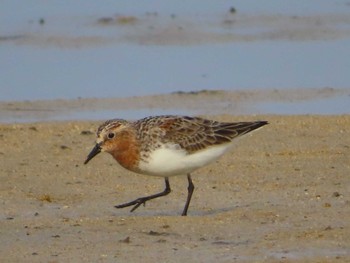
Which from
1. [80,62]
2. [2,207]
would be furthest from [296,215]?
[80,62]

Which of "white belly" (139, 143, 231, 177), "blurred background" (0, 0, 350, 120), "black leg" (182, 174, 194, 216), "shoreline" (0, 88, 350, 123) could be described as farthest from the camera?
"blurred background" (0, 0, 350, 120)

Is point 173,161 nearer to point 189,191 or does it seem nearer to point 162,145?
point 162,145

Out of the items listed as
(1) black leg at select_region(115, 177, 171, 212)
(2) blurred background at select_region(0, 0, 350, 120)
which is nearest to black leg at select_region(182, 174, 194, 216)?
(1) black leg at select_region(115, 177, 171, 212)

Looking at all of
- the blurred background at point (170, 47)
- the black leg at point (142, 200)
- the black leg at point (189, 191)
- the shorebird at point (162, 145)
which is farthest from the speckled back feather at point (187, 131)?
the blurred background at point (170, 47)

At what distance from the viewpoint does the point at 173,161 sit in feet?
37.4

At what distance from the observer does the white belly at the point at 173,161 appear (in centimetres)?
1133

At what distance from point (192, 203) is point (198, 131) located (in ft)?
2.23

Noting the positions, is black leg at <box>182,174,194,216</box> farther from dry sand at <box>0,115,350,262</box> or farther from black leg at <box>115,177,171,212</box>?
black leg at <box>115,177,171,212</box>

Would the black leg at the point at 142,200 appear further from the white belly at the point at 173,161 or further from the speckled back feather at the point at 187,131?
the speckled back feather at the point at 187,131

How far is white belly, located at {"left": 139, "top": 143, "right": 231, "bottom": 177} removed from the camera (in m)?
11.3

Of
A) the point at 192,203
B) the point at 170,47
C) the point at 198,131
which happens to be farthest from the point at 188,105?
the point at 198,131

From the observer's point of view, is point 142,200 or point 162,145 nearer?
point 162,145

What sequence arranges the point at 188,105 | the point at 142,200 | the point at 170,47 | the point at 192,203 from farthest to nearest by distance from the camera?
the point at 170,47, the point at 188,105, the point at 192,203, the point at 142,200

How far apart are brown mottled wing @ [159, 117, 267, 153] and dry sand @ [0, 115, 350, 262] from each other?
0.55m
